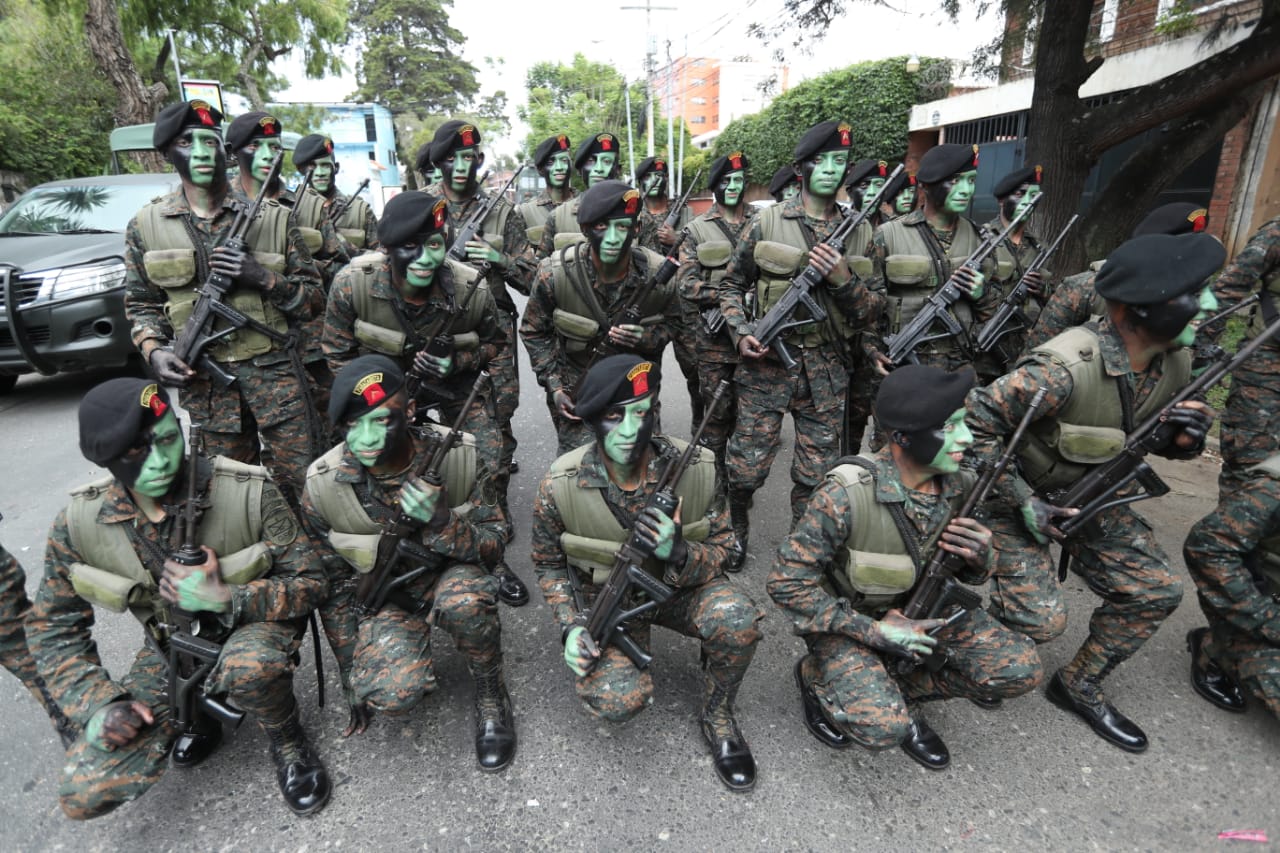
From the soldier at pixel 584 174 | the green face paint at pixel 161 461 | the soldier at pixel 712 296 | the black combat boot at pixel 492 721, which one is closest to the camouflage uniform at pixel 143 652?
the green face paint at pixel 161 461

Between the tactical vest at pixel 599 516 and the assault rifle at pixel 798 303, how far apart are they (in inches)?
54.0

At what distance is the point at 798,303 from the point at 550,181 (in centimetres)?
354

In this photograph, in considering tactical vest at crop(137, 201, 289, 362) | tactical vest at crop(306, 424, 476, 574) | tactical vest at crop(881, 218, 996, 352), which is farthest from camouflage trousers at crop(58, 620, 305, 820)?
tactical vest at crop(881, 218, 996, 352)

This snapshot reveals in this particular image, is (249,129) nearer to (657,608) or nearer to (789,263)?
(789,263)

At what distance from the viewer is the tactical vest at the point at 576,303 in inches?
162

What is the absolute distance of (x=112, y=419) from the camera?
7.50 ft

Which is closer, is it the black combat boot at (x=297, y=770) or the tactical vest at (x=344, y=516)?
the black combat boot at (x=297, y=770)

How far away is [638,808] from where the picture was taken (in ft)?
8.11

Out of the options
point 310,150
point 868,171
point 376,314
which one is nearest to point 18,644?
point 376,314

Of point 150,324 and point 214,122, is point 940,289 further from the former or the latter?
point 150,324

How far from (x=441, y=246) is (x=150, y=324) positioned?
1708mm

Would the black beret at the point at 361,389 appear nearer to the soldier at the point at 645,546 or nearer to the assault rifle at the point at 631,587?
the soldier at the point at 645,546

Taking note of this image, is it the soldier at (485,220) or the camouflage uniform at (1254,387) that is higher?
the soldier at (485,220)

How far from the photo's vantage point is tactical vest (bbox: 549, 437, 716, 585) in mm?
2689
